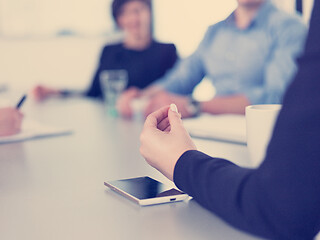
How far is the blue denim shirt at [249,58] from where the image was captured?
1.82 m

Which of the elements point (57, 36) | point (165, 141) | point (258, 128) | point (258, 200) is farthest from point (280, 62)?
point (57, 36)

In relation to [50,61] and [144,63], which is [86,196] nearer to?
[144,63]

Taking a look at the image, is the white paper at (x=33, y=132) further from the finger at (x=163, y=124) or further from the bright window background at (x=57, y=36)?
the bright window background at (x=57, y=36)

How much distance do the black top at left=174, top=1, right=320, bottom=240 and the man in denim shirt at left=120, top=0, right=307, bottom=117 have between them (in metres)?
1.03

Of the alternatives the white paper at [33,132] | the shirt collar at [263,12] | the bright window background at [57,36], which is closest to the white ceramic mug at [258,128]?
the white paper at [33,132]

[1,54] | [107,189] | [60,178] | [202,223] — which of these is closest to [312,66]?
[202,223]

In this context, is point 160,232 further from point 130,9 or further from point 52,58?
point 52,58

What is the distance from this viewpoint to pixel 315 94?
1.51 feet

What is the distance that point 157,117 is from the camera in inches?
29.6

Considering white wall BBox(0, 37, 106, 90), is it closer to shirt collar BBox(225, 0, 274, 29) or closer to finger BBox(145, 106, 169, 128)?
shirt collar BBox(225, 0, 274, 29)

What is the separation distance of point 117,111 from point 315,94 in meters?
1.31

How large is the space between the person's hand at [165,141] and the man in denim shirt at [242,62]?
78 centimetres

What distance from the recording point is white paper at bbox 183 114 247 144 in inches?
44.0

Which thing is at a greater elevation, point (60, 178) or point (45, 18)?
point (45, 18)
